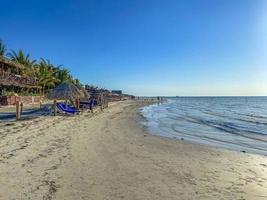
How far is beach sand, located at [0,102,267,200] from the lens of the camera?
20.7 feet

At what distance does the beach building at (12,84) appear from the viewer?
36.0 meters

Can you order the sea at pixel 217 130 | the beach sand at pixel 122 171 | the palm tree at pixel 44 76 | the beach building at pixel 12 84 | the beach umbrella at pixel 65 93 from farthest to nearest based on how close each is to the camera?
the palm tree at pixel 44 76 < the beach building at pixel 12 84 < the beach umbrella at pixel 65 93 < the sea at pixel 217 130 < the beach sand at pixel 122 171

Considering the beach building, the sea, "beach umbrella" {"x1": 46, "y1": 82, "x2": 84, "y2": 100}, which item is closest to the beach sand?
the sea

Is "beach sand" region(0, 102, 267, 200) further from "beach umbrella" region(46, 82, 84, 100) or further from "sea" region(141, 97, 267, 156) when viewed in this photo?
"beach umbrella" region(46, 82, 84, 100)

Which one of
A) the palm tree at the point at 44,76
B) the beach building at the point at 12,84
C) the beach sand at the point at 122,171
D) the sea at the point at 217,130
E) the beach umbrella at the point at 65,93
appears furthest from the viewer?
the palm tree at the point at 44,76

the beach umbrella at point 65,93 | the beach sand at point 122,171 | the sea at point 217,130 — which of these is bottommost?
the sea at point 217,130

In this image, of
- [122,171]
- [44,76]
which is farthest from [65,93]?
[44,76]

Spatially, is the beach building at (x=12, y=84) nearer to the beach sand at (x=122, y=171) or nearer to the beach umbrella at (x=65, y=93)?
the beach umbrella at (x=65, y=93)

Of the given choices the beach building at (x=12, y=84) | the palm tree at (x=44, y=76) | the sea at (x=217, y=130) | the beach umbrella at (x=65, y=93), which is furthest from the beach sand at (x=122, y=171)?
the palm tree at (x=44, y=76)

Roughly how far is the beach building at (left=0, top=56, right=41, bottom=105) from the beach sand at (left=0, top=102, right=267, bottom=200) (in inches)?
980

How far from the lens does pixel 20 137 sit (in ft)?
41.6

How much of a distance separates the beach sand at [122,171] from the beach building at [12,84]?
81.7 feet

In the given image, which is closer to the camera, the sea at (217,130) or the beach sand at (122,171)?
the beach sand at (122,171)

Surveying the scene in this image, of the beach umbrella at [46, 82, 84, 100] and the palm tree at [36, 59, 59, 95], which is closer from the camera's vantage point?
the beach umbrella at [46, 82, 84, 100]
